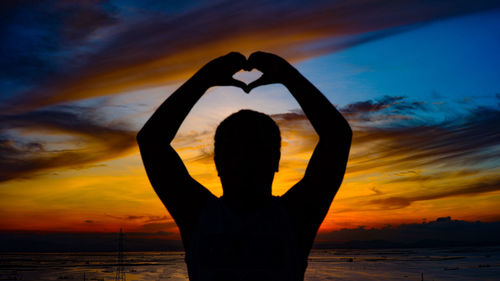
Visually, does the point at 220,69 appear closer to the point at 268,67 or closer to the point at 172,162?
the point at 268,67

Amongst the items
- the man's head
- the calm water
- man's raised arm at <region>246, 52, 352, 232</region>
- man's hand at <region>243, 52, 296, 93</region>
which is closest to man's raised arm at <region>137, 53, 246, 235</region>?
the man's head

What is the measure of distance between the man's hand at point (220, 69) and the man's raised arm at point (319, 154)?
0.58 ft

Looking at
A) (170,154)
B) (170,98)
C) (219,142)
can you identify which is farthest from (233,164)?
(170,98)

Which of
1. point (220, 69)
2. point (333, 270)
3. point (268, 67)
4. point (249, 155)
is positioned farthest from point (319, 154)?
point (333, 270)

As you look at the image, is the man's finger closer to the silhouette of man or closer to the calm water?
the silhouette of man

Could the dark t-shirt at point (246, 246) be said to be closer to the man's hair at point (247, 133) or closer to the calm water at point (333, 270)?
the man's hair at point (247, 133)

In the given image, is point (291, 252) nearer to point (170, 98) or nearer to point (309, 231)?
point (309, 231)

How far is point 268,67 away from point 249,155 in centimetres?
41

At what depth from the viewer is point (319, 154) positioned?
156 centimetres

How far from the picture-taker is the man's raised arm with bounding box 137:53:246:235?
1.52 m

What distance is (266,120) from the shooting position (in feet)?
4.97

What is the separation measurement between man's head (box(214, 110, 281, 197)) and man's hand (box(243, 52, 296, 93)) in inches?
7.6

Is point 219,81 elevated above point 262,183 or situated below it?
above

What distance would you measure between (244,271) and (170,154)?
0.51 metres
